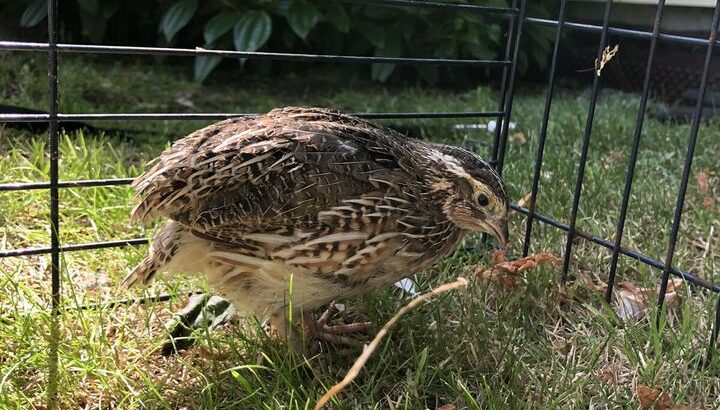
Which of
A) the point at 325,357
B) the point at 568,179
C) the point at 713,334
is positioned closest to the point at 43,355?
the point at 325,357

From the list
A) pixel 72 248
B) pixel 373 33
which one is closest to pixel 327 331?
pixel 72 248

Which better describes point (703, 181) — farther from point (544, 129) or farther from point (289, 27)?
point (289, 27)

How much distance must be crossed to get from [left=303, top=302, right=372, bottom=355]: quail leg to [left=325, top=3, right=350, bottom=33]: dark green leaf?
3.64m

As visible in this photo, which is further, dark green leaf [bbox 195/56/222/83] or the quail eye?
dark green leaf [bbox 195/56/222/83]

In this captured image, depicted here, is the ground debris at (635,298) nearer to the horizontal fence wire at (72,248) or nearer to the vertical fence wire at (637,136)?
the vertical fence wire at (637,136)

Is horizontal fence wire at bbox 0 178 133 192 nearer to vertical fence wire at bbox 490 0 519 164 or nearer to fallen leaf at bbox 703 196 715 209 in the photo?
vertical fence wire at bbox 490 0 519 164

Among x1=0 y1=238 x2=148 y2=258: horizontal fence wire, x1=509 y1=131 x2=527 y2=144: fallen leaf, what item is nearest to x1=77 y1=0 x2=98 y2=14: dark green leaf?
x1=509 y1=131 x2=527 y2=144: fallen leaf

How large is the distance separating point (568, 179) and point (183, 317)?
2.11 metres

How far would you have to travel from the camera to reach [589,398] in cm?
Result: 228

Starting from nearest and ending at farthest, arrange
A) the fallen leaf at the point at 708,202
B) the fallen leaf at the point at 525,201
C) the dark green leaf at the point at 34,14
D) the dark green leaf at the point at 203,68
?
1. the fallen leaf at the point at 525,201
2. the fallen leaf at the point at 708,202
3. the dark green leaf at the point at 34,14
4. the dark green leaf at the point at 203,68

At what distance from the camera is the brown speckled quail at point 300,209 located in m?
2.29

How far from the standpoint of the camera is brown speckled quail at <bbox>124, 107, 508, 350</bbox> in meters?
2.29

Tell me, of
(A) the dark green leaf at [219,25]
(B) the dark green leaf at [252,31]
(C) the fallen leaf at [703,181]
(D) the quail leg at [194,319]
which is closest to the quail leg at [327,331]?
(D) the quail leg at [194,319]

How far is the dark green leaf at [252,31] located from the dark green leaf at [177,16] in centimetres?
38
